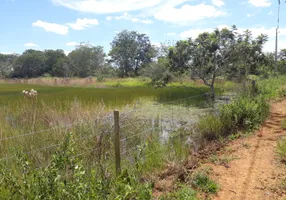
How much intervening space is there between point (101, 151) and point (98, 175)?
31.9 inches

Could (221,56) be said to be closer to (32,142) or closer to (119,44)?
(32,142)

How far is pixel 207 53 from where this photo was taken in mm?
11594

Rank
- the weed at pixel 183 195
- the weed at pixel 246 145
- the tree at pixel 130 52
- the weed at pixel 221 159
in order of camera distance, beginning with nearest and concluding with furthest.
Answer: the weed at pixel 183 195, the weed at pixel 221 159, the weed at pixel 246 145, the tree at pixel 130 52

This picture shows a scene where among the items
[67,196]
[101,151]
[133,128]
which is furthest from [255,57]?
[67,196]

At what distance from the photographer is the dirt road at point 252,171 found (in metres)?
3.15

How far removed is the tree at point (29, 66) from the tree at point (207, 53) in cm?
4833

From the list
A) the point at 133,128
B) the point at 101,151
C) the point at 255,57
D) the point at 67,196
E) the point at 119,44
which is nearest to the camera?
the point at 67,196

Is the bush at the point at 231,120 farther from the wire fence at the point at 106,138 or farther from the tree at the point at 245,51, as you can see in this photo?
the tree at the point at 245,51

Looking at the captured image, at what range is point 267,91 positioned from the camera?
11.3 meters

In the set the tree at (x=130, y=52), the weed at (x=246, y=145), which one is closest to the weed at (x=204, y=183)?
the weed at (x=246, y=145)

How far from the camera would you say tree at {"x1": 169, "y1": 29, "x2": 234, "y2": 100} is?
11.5 m

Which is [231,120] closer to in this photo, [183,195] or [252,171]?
[252,171]

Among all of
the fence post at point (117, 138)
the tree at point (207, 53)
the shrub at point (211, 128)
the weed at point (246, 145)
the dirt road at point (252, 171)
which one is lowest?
the dirt road at point (252, 171)

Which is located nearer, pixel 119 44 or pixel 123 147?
pixel 123 147
